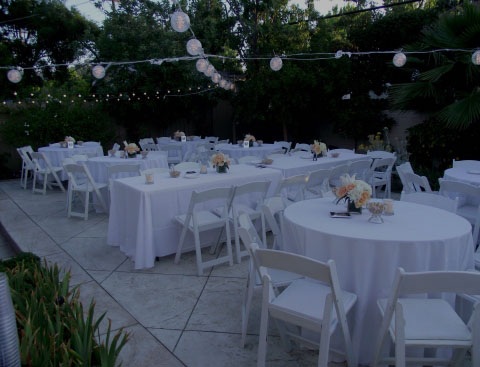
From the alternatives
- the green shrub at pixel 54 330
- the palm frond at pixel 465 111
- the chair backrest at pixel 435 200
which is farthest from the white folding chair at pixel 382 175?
the green shrub at pixel 54 330

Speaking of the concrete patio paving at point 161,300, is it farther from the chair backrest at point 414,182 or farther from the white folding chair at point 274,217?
the chair backrest at point 414,182

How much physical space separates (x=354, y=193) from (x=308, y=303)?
37.2 inches

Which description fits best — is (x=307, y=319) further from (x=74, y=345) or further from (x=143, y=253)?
(x=143, y=253)

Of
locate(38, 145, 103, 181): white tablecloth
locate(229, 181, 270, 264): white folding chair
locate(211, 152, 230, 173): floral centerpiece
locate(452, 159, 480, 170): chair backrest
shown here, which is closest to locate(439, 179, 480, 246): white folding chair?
locate(452, 159, 480, 170): chair backrest

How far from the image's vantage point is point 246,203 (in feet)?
15.6

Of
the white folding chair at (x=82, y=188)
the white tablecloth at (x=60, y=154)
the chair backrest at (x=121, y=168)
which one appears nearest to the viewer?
the chair backrest at (x=121, y=168)

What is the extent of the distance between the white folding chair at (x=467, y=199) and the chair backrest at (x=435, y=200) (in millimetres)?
391

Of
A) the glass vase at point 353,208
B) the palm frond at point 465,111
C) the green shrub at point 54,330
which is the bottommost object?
the green shrub at point 54,330

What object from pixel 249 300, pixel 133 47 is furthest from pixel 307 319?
pixel 133 47

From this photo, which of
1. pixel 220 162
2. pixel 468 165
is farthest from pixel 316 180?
pixel 468 165

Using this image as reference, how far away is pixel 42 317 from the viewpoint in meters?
1.97

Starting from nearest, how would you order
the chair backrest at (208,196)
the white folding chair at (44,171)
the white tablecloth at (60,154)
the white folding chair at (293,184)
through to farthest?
the chair backrest at (208,196) → the white folding chair at (293,184) → the white folding chair at (44,171) → the white tablecloth at (60,154)

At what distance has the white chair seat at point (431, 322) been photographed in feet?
6.08

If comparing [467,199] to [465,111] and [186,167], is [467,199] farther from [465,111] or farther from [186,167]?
[186,167]
